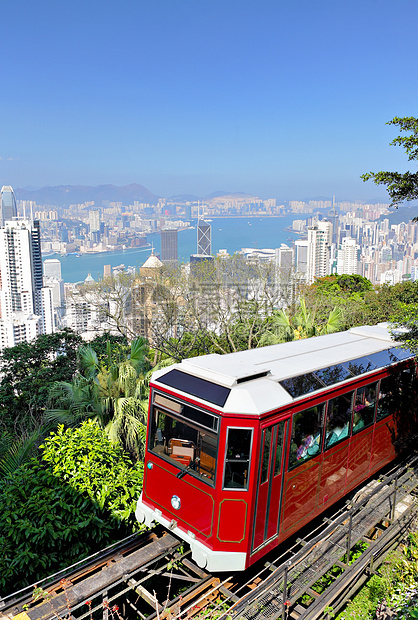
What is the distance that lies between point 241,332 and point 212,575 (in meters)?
12.9

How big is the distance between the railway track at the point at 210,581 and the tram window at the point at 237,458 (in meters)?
0.91

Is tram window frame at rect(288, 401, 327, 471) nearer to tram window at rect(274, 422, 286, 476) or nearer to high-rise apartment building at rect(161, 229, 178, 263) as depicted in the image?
tram window at rect(274, 422, 286, 476)

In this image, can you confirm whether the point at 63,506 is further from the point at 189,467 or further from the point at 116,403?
the point at 116,403

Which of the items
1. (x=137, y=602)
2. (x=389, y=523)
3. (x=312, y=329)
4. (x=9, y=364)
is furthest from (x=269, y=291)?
(x=137, y=602)

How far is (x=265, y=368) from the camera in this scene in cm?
568

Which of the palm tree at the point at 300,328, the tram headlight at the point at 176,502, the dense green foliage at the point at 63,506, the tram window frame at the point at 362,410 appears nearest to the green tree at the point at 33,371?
the dense green foliage at the point at 63,506

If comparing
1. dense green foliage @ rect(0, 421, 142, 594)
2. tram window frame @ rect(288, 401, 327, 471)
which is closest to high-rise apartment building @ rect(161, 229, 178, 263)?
dense green foliage @ rect(0, 421, 142, 594)

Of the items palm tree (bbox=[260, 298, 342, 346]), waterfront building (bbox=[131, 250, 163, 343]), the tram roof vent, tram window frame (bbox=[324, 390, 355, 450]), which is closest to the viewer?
the tram roof vent

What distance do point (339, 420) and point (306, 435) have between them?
0.89 meters

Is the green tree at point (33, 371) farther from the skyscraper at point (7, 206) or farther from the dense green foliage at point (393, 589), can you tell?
the skyscraper at point (7, 206)

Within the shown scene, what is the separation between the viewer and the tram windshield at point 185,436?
506 centimetres

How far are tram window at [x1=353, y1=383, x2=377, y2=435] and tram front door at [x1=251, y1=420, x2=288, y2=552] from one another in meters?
1.96

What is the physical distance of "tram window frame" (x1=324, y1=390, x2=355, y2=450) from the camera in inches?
238

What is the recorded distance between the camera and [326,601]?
15.6 ft
